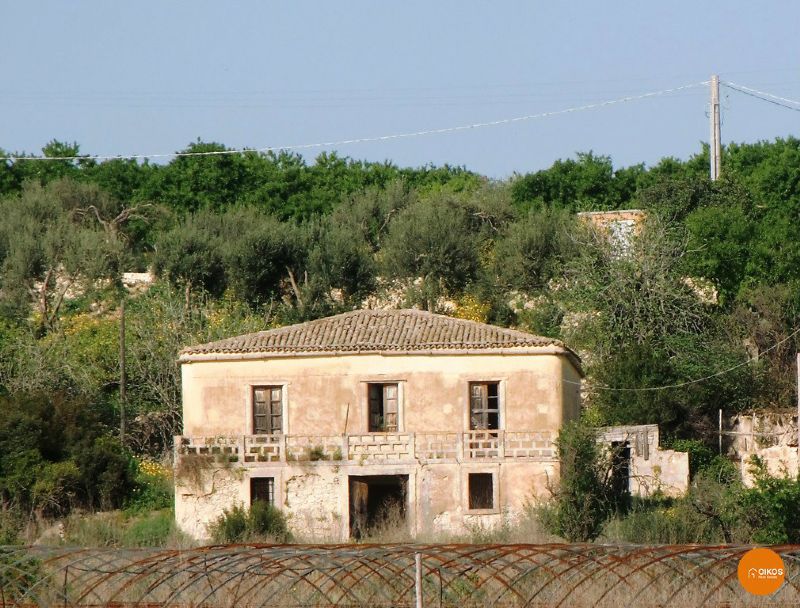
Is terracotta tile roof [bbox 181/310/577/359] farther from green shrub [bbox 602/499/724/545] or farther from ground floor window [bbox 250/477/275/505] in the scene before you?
green shrub [bbox 602/499/724/545]

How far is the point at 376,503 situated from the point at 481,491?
2498 millimetres

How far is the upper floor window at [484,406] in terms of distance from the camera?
3453 cm

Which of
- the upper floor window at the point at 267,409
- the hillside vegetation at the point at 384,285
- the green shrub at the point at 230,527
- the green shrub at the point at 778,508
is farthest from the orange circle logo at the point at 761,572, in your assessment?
the hillside vegetation at the point at 384,285

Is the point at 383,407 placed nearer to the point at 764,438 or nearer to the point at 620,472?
the point at 620,472

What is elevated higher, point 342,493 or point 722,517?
point 342,493

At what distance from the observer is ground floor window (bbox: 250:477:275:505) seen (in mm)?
33688

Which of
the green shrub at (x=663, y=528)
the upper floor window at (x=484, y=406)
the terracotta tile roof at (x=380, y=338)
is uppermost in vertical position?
the terracotta tile roof at (x=380, y=338)

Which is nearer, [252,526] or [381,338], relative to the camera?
[252,526]

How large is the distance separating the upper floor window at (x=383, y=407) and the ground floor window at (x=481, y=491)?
2286mm

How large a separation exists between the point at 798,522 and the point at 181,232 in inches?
1034

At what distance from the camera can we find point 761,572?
2095 cm

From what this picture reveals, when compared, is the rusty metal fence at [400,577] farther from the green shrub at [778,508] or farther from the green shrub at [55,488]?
the green shrub at [55,488]

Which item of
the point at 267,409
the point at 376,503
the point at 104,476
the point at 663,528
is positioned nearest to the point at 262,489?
the point at 267,409

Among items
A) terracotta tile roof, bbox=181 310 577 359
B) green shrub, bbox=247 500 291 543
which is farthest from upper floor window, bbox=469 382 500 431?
green shrub, bbox=247 500 291 543
